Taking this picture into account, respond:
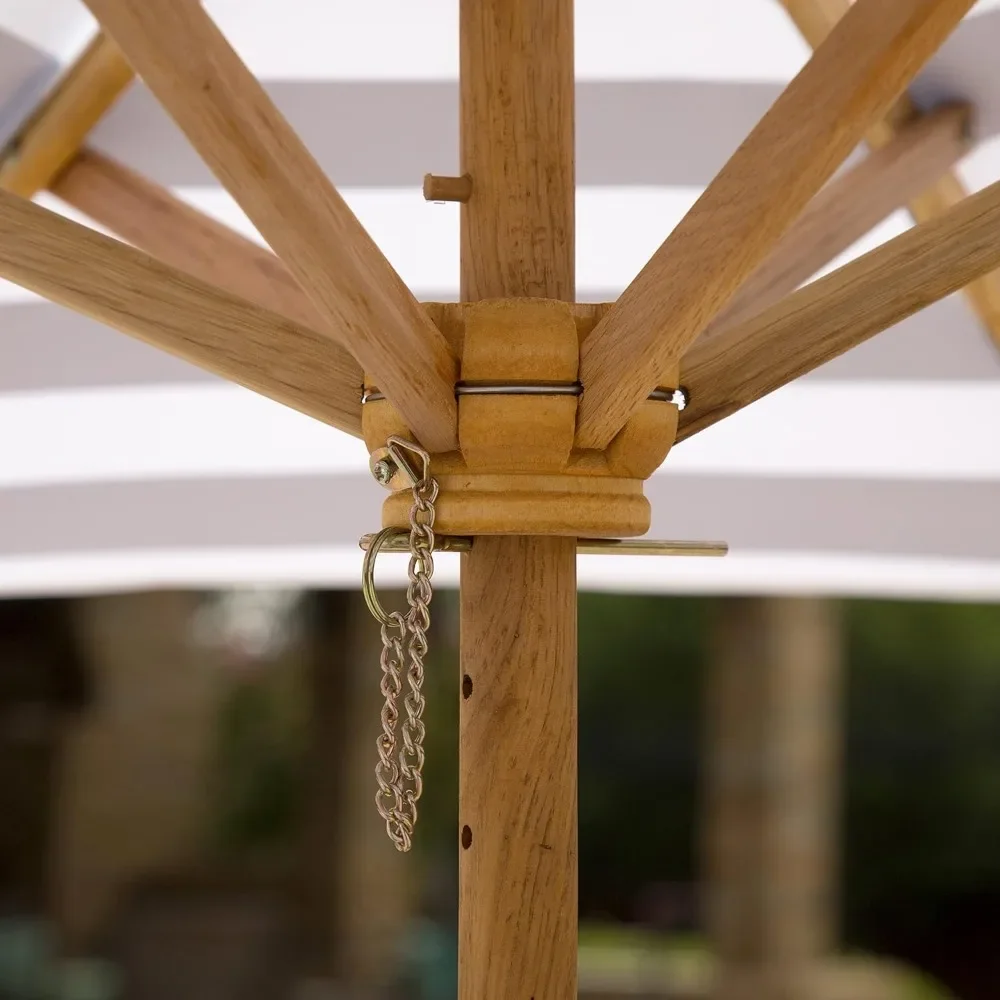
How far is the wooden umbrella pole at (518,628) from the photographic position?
1083 millimetres

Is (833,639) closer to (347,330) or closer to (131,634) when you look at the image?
(131,634)

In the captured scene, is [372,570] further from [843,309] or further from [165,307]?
[843,309]

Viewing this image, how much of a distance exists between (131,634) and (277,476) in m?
4.88

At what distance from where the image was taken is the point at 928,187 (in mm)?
1637

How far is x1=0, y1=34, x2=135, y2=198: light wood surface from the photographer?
5.66ft

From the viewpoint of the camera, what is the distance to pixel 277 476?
2.19 meters

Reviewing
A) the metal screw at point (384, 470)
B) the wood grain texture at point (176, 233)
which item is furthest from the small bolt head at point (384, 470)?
the wood grain texture at point (176, 233)

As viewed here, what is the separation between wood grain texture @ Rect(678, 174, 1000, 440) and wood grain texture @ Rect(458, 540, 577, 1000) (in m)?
0.18

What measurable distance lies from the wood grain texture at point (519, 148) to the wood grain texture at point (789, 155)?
0.77ft

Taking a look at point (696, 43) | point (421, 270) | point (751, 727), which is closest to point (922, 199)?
point (696, 43)

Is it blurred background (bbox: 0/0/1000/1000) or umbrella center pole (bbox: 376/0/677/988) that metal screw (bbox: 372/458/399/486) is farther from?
blurred background (bbox: 0/0/1000/1000)

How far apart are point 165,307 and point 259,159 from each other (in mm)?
198

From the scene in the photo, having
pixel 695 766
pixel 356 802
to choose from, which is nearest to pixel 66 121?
pixel 356 802

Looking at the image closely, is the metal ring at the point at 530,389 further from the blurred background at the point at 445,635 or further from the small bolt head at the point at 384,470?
the blurred background at the point at 445,635
